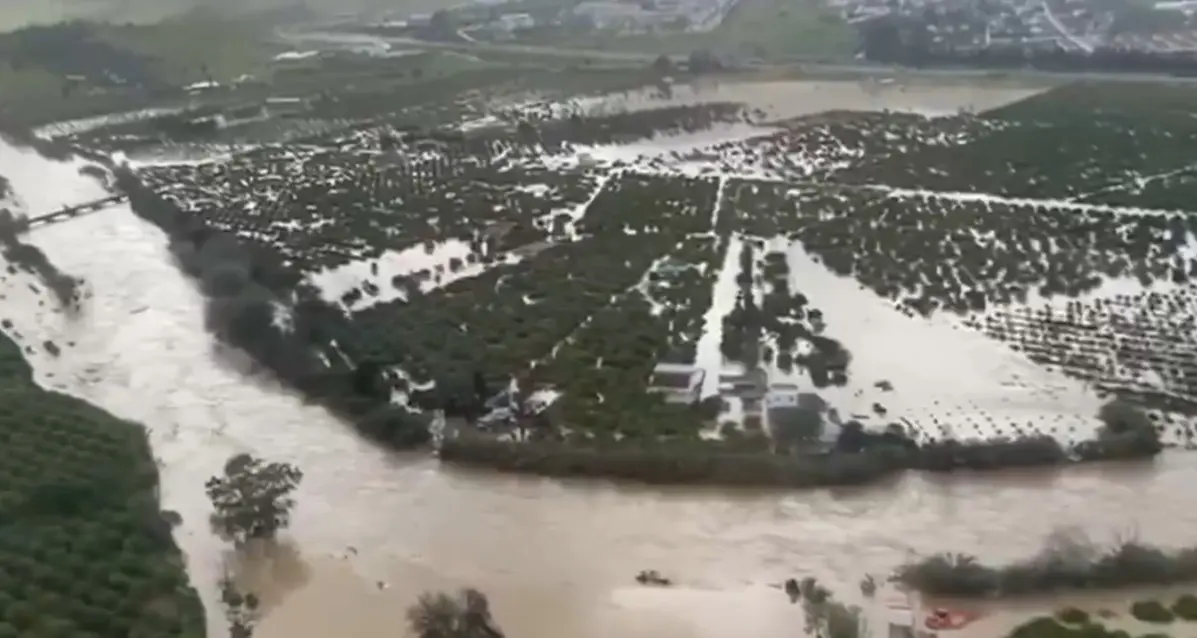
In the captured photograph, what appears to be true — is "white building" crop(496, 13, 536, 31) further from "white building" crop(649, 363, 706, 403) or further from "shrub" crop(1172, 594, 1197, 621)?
"shrub" crop(1172, 594, 1197, 621)

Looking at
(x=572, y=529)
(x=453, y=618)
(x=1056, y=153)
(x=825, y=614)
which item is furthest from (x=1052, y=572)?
(x=1056, y=153)

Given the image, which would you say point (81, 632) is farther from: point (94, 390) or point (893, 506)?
point (893, 506)

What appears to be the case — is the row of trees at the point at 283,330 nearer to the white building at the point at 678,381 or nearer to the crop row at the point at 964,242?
the white building at the point at 678,381

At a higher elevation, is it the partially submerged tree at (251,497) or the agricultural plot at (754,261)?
the agricultural plot at (754,261)

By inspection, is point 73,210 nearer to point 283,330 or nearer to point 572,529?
point 283,330

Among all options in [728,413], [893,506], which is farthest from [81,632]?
[893,506]

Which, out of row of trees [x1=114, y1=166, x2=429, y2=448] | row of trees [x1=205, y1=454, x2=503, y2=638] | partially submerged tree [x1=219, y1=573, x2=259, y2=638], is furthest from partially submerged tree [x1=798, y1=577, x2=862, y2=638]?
partially submerged tree [x1=219, y1=573, x2=259, y2=638]

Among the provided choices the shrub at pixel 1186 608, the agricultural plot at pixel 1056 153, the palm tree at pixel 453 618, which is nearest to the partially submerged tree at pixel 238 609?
the palm tree at pixel 453 618
